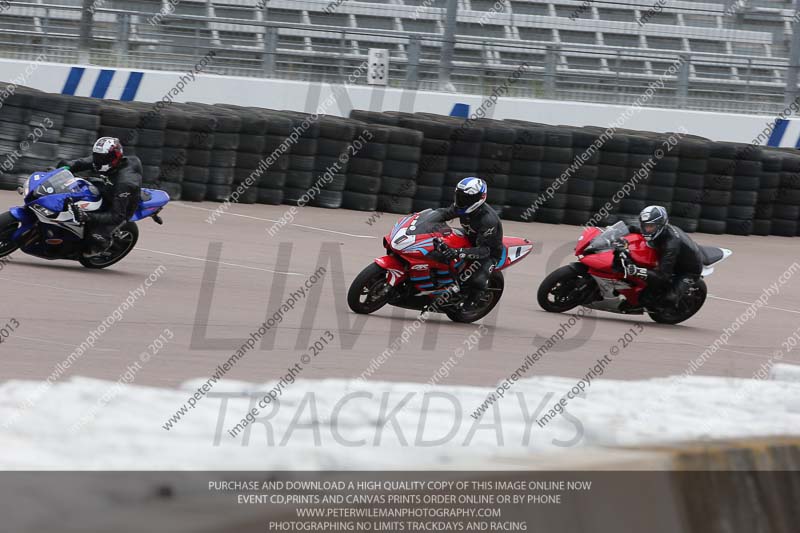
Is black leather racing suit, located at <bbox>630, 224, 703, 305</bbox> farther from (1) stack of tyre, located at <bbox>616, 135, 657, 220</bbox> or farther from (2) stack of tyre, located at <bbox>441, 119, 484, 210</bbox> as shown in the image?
Result: (1) stack of tyre, located at <bbox>616, 135, 657, 220</bbox>

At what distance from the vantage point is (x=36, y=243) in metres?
11.1

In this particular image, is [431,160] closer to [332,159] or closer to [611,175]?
[332,159]

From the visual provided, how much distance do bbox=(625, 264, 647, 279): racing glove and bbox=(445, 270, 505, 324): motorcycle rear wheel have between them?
4.94ft

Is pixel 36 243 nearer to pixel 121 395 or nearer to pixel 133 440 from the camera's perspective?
pixel 121 395

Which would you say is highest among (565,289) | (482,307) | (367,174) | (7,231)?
(7,231)

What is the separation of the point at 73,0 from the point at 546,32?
9213 millimetres

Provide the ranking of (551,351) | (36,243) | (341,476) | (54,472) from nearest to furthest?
(54,472) → (341,476) → (551,351) → (36,243)

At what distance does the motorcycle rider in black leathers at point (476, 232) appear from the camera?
34.5 ft

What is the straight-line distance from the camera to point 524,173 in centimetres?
1939

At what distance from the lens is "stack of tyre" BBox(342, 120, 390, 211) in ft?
61.3

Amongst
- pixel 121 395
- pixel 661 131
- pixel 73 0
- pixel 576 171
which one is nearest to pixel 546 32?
pixel 661 131

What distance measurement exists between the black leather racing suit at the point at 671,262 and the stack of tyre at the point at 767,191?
8.76 m

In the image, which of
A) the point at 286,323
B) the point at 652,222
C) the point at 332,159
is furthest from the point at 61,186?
the point at 332,159

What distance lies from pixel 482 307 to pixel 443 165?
27.4 feet
